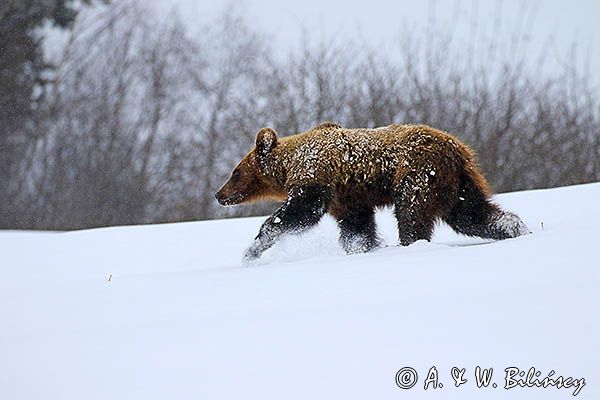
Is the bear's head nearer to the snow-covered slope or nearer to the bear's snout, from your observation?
the bear's snout

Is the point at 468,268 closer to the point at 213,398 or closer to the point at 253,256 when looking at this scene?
the point at 213,398

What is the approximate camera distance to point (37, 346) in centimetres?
446

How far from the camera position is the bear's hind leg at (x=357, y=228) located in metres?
7.60

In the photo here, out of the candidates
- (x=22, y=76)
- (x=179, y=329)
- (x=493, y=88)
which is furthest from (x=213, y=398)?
(x=22, y=76)

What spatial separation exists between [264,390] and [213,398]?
0.21m

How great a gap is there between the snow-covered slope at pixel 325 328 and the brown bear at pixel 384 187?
1.07 meters

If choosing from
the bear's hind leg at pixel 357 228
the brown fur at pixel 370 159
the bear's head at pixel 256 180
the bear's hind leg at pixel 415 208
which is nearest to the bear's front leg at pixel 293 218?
the brown fur at pixel 370 159

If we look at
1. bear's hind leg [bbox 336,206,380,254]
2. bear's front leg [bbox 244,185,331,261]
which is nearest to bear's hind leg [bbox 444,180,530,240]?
bear's hind leg [bbox 336,206,380,254]

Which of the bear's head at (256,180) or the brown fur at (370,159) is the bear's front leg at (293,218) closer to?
the brown fur at (370,159)

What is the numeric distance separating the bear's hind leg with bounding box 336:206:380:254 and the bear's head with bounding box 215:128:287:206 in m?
0.88

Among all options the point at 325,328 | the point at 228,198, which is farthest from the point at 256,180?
the point at 325,328

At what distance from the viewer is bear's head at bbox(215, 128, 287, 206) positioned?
8.27 metres

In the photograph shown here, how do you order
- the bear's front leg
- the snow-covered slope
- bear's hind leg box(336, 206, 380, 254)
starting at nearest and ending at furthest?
the snow-covered slope, the bear's front leg, bear's hind leg box(336, 206, 380, 254)

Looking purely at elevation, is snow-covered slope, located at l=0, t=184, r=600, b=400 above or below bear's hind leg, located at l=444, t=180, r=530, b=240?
above
